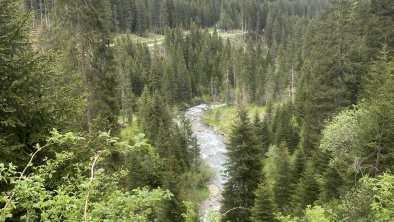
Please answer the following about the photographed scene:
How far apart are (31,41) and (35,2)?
115 meters

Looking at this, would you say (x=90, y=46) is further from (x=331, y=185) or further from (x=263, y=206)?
(x=331, y=185)

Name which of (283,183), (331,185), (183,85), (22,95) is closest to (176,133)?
(283,183)

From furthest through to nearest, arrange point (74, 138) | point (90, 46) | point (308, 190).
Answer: point (308, 190) → point (90, 46) → point (74, 138)

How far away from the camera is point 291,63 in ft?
279

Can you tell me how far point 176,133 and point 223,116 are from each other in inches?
1265

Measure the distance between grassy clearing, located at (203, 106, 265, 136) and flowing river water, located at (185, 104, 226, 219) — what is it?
142 centimetres

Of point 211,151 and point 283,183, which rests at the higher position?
point 283,183

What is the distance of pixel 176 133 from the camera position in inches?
1961

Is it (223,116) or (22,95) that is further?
(223,116)

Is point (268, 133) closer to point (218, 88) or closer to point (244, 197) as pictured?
point (244, 197)

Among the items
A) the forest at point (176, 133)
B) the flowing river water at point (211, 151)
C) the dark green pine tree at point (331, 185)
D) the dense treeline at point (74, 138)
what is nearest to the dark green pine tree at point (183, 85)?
the forest at point (176, 133)

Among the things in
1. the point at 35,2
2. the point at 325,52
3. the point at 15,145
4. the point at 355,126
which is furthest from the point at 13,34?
the point at 35,2

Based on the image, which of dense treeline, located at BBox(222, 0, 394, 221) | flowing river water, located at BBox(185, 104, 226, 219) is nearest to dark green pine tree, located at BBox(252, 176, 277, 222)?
dense treeline, located at BBox(222, 0, 394, 221)

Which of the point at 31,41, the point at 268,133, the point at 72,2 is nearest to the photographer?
the point at 31,41
